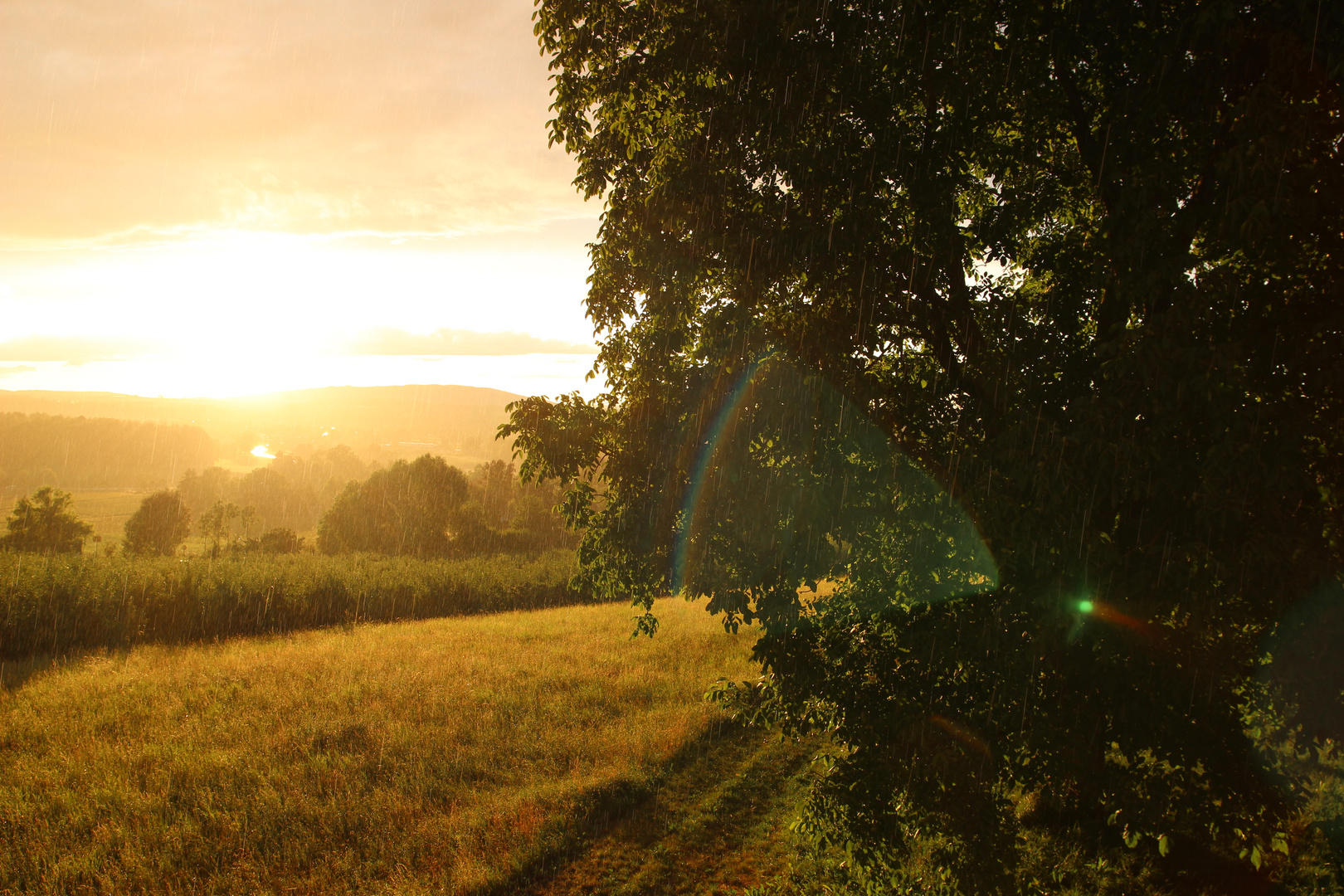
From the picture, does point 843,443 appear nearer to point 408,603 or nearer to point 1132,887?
point 1132,887

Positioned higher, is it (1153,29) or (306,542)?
(1153,29)

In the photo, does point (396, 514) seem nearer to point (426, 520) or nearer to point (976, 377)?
point (426, 520)

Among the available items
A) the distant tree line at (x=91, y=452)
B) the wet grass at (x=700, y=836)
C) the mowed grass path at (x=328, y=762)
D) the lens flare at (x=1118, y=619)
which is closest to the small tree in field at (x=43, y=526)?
the mowed grass path at (x=328, y=762)

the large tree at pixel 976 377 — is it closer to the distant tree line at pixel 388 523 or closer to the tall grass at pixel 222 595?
the tall grass at pixel 222 595

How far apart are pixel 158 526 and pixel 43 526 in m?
11.6

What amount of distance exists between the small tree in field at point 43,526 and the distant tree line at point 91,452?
8976 cm

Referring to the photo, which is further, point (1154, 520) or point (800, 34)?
point (800, 34)

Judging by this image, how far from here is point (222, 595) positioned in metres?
30.7

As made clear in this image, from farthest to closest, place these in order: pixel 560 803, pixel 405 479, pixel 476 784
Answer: pixel 405 479
pixel 476 784
pixel 560 803

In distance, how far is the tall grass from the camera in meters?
26.4

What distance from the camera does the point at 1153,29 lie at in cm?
602

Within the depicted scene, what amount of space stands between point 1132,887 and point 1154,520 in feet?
21.0

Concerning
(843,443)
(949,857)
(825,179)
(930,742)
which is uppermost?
(825,179)

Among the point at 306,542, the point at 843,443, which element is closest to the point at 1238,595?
the point at 843,443
